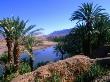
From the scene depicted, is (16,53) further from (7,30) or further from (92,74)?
(92,74)

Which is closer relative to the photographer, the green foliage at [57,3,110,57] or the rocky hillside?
the rocky hillside

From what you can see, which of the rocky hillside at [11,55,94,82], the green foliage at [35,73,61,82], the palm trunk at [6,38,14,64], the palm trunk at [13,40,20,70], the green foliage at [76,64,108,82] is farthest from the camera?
the palm trunk at [6,38,14,64]

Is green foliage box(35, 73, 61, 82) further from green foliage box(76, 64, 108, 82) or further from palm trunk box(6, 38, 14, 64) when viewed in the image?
palm trunk box(6, 38, 14, 64)

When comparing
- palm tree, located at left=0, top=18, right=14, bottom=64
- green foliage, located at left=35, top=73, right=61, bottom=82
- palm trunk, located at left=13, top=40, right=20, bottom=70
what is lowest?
green foliage, located at left=35, top=73, right=61, bottom=82

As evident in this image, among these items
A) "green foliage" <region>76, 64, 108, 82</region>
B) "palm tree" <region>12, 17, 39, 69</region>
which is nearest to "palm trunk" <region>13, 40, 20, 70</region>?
"palm tree" <region>12, 17, 39, 69</region>

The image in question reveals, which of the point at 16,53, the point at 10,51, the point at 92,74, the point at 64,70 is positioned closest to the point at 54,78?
the point at 64,70

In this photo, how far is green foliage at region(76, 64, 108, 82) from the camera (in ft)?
69.9

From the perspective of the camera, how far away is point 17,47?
34.2 meters

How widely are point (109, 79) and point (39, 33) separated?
787 inches

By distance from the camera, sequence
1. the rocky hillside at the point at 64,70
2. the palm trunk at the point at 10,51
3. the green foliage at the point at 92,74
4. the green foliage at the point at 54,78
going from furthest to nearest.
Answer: the palm trunk at the point at 10,51
the rocky hillside at the point at 64,70
the green foliage at the point at 54,78
the green foliage at the point at 92,74

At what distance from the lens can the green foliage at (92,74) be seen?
21.3 metres

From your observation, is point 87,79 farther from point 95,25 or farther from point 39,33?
point 95,25

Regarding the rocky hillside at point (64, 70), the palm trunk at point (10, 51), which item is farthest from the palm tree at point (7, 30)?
the rocky hillside at point (64, 70)

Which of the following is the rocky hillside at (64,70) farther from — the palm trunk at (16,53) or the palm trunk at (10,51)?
the palm trunk at (10,51)
